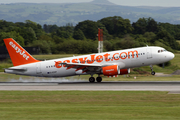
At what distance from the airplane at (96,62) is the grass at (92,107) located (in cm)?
1205

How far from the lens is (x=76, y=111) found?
1652 centimetres

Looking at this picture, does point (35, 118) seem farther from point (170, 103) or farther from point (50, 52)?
point (50, 52)

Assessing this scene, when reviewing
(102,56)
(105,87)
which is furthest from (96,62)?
(105,87)

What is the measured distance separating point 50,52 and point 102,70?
5558 centimetres

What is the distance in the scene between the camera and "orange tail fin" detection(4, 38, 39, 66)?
123 feet

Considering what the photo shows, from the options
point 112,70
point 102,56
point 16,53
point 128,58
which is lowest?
point 112,70

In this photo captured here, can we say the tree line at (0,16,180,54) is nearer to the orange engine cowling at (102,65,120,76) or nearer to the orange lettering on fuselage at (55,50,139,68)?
the orange lettering on fuselage at (55,50,139,68)

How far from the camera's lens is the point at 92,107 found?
58.7ft

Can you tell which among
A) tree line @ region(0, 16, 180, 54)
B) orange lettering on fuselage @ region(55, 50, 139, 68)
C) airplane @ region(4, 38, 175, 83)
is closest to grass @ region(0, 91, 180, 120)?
airplane @ region(4, 38, 175, 83)

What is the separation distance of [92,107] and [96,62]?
18.9m

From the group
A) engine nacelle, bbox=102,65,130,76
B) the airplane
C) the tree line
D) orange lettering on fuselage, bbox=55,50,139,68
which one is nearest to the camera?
engine nacelle, bbox=102,65,130,76

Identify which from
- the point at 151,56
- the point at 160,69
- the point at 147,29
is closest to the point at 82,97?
the point at 151,56

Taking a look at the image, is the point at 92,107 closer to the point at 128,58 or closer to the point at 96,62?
the point at 128,58

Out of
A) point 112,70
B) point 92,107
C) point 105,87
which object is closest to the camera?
point 92,107
